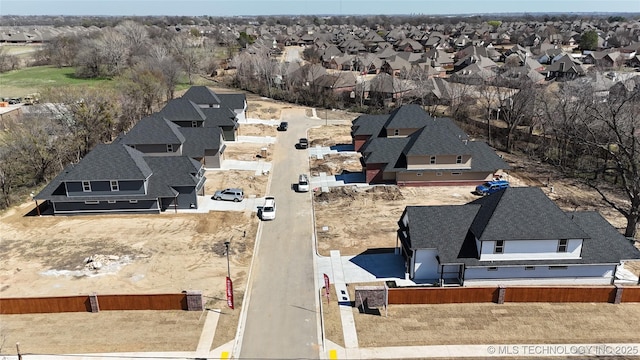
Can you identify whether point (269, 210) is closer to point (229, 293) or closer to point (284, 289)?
point (284, 289)

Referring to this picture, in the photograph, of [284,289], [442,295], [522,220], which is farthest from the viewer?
[284,289]

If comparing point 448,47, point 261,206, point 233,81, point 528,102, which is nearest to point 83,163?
point 261,206

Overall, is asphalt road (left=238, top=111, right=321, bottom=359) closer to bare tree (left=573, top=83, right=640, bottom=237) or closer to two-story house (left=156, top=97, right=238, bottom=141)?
two-story house (left=156, top=97, right=238, bottom=141)

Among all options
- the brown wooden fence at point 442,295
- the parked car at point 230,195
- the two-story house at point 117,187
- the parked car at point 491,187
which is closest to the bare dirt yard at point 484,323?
the brown wooden fence at point 442,295

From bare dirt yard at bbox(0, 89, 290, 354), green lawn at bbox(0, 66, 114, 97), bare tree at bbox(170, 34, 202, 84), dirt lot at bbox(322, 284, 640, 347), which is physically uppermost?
bare tree at bbox(170, 34, 202, 84)

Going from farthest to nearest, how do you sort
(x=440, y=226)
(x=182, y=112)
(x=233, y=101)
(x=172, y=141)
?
(x=233, y=101) → (x=182, y=112) → (x=172, y=141) → (x=440, y=226)

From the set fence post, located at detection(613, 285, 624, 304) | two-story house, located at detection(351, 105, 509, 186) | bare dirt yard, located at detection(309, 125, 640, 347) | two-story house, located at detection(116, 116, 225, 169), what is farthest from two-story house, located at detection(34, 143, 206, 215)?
fence post, located at detection(613, 285, 624, 304)

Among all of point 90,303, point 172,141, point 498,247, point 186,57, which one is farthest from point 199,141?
point 186,57

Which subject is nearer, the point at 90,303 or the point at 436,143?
the point at 90,303
